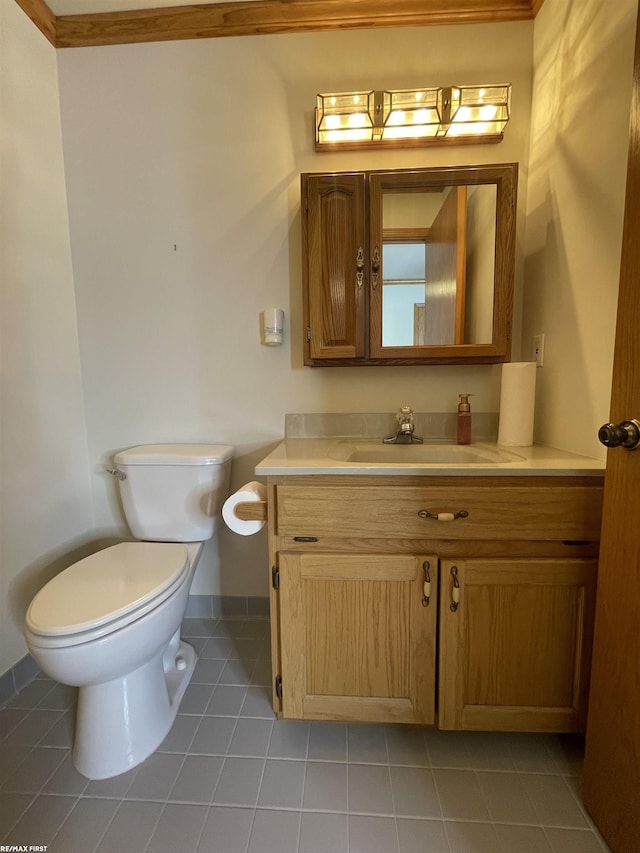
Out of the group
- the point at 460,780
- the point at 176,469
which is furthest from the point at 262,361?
the point at 460,780

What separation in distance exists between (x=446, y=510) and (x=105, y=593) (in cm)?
94

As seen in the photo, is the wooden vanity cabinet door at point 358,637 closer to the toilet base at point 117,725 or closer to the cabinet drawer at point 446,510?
the cabinet drawer at point 446,510

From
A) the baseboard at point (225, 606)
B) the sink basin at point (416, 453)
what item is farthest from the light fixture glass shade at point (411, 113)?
the baseboard at point (225, 606)

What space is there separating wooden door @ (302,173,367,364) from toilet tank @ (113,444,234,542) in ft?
1.86

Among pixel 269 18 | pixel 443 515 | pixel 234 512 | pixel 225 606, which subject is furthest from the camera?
pixel 225 606

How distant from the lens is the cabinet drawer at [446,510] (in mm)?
960

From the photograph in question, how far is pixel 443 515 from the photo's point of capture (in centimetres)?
96

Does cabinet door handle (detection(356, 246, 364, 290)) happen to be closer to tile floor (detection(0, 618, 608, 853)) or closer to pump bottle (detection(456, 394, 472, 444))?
pump bottle (detection(456, 394, 472, 444))

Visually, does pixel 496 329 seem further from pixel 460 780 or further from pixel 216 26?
pixel 216 26

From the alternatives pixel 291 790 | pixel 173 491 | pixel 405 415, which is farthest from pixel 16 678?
pixel 405 415

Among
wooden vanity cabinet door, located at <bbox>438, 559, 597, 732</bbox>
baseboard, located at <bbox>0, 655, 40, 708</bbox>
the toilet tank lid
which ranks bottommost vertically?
baseboard, located at <bbox>0, 655, 40, 708</bbox>

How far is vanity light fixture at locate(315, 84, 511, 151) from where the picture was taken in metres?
1.26

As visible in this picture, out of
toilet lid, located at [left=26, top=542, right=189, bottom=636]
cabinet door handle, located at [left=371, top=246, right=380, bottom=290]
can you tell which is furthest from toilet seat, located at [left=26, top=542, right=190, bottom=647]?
cabinet door handle, located at [left=371, top=246, right=380, bottom=290]

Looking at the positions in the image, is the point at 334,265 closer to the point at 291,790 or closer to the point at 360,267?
the point at 360,267
